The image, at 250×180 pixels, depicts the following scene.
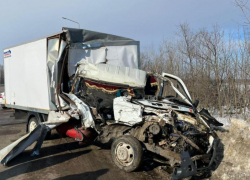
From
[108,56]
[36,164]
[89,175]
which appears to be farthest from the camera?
[108,56]

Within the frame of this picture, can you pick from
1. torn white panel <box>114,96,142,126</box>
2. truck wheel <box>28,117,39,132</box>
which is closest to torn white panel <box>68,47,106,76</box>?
torn white panel <box>114,96,142,126</box>

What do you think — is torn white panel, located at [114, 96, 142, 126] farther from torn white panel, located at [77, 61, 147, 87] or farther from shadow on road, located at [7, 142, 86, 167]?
shadow on road, located at [7, 142, 86, 167]

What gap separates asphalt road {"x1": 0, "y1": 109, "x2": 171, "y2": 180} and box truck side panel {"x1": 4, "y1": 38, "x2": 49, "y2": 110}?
1598mm

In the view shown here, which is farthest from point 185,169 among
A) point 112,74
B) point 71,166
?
point 112,74

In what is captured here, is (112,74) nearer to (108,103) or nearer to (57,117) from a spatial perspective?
(108,103)

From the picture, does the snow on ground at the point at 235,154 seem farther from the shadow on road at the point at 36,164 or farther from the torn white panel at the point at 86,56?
the torn white panel at the point at 86,56

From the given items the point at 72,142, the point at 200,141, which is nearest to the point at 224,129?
the point at 200,141

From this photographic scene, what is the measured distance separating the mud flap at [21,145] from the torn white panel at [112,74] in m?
1.95

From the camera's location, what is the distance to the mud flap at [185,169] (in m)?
4.03

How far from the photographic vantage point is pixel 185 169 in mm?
4074

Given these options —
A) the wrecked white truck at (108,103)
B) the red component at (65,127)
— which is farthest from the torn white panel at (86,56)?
the red component at (65,127)

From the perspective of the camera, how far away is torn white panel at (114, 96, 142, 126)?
505 cm

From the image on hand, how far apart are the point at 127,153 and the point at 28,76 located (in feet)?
16.4

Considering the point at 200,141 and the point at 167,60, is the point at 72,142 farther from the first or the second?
the point at 167,60
